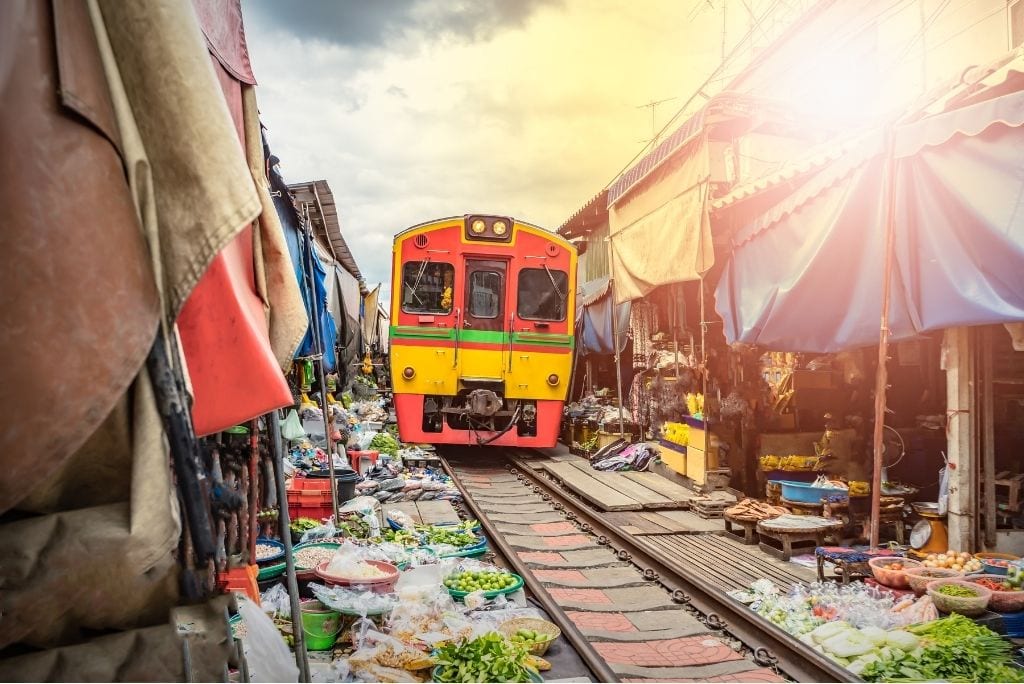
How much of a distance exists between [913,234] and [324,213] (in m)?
12.7

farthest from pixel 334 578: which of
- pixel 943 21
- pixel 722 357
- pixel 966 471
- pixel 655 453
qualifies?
pixel 943 21

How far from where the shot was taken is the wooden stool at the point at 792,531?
19.7 ft

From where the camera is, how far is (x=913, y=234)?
489cm

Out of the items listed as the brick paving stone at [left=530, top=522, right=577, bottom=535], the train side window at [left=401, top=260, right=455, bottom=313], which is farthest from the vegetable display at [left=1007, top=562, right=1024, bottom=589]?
the train side window at [left=401, top=260, right=455, bottom=313]

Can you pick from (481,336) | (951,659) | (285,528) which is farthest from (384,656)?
(481,336)

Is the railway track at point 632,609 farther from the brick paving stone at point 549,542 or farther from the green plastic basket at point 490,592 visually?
the green plastic basket at point 490,592

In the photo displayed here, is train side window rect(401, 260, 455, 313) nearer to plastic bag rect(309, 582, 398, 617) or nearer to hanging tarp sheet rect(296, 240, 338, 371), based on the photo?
hanging tarp sheet rect(296, 240, 338, 371)

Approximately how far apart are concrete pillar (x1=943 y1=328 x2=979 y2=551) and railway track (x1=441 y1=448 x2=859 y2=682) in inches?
83.9

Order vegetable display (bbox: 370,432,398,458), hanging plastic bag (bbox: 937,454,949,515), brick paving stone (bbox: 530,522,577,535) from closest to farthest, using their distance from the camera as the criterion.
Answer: hanging plastic bag (bbox: 937,454,949,515) < brick paving stone (bbox: 530,522,577,535) < vegetable display (bbox: 370,432,398,458)

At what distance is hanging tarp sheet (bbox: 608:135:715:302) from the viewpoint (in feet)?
24.1

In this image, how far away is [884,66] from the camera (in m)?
9.29

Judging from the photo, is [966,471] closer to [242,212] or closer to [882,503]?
[882,503]

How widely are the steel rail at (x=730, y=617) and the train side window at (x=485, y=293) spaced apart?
4.26 meters

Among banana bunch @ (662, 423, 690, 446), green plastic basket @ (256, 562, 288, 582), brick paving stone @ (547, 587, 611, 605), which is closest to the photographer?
green plastic basket @ (256, 562, 288, 582)
